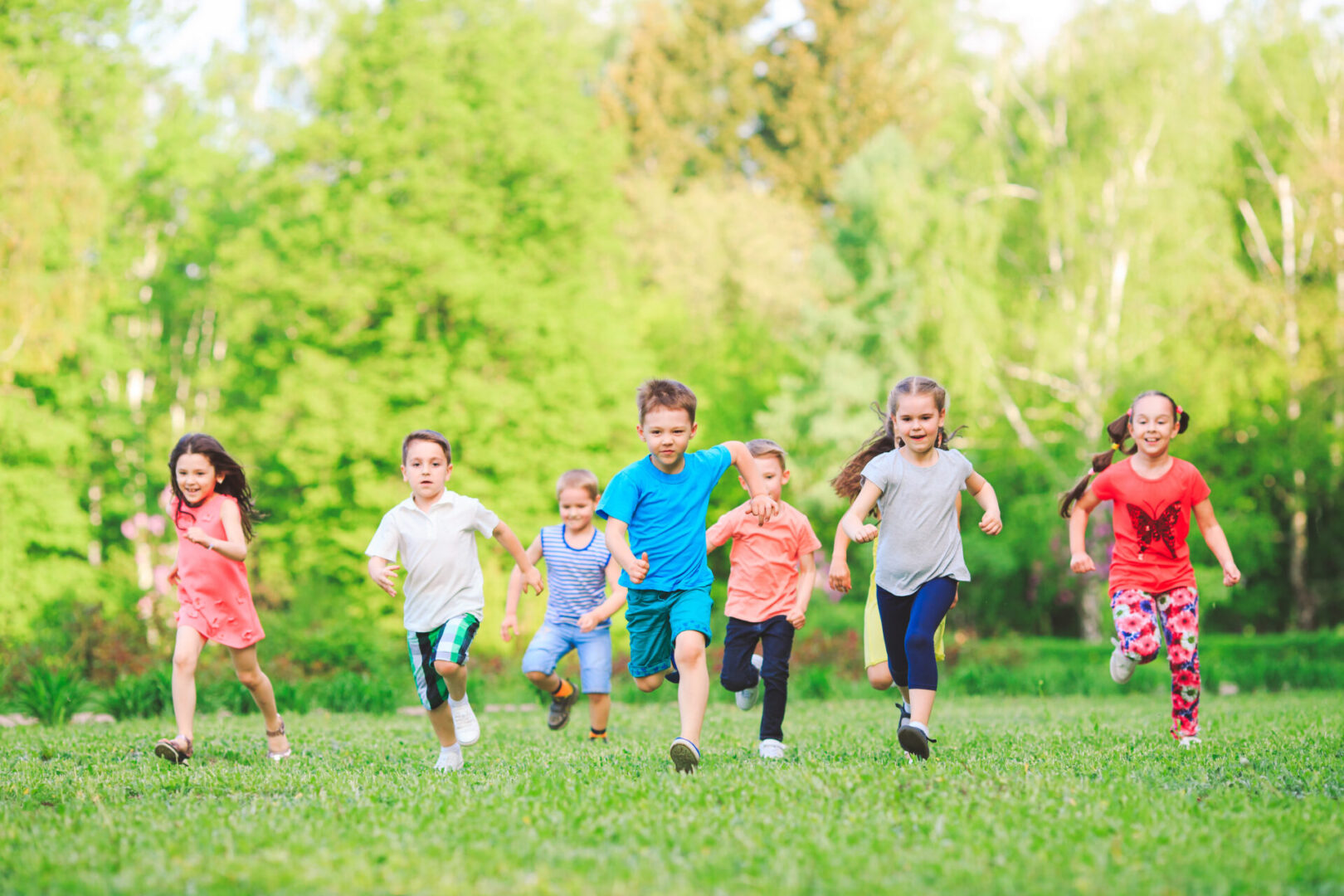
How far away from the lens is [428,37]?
26594 millimetres

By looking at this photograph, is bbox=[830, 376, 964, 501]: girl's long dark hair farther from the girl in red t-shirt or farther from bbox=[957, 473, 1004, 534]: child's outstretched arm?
the girl in red t-shirt

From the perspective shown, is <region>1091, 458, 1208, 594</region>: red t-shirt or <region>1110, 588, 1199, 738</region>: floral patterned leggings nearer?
<region>1110, 588, 1199, 738</region>: floral patterned leggings

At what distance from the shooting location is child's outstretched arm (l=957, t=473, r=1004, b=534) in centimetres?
640

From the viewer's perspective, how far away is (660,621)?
21.5ft

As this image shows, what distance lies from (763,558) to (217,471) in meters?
3.57

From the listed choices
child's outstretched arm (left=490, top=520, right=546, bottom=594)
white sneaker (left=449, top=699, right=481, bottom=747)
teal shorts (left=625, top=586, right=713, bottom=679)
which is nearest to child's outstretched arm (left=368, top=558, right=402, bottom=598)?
child's outstretched arm (left=490, top=520, right=546, bottom=594)

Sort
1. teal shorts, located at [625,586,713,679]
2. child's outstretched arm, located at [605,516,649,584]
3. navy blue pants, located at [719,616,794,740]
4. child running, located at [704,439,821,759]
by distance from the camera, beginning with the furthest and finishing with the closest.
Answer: child running, located at [704,439,821,759] → navy blue pants, located at [719,616,794,740] → teal shorts, located at [625,586,713,679] → child's outstretched arm, located at [605,516,649,584]

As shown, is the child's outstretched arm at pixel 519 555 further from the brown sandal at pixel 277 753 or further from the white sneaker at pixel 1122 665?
the white sneaker at pixel 1122 665

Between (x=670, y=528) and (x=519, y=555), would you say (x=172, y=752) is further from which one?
(x=670, y=528)

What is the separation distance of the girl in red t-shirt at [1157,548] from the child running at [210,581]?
17.1ft

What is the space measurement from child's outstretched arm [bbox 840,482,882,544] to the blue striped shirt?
2.89 meters

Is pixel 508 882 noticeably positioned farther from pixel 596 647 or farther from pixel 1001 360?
pixel 1001 360

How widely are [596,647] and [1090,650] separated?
1420cm

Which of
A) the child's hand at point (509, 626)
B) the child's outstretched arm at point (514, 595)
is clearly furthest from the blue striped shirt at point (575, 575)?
the child's hand at point (509, 626)
